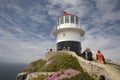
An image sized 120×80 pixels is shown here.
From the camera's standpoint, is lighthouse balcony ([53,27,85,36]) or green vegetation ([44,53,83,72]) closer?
green vegetation ([44,53,83,72])

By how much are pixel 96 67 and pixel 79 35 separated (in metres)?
12.7

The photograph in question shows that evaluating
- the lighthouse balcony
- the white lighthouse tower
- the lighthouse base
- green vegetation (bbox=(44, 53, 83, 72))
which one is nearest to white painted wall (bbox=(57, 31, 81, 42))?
the white lighthouse tower

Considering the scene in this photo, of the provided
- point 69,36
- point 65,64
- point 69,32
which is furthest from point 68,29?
point 65,64

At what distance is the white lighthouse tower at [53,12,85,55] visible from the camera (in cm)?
2541

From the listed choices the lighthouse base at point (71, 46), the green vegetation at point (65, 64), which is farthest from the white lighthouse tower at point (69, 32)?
the green vegetation at point (65, 64)

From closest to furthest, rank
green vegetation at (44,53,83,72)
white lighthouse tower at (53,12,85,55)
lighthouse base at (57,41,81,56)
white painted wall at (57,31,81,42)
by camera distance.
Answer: green vegetation at (44,53,83,72) → lighthouse base at (57,41,81,56) → white lighthouse tower at (53,12,85,55) → white painted wall at (57,31,81,42)

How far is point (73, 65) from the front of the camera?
53.2 ft

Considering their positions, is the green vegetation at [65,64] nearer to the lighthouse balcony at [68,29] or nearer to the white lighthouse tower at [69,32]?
the white lighthouse tower at [69,32]

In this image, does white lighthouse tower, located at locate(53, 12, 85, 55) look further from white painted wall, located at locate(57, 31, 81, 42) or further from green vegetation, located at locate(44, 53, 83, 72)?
green vegetation, located at locate(44, 53, 83, 72)

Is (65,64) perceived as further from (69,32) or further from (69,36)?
(69,32)

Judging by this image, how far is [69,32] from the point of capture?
25.8 meters

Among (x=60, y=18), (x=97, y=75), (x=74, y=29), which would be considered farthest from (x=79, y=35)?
(x=97, y=75)

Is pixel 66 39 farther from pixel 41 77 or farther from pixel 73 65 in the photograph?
pixel 41 77

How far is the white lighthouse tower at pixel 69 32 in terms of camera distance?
25.4m
